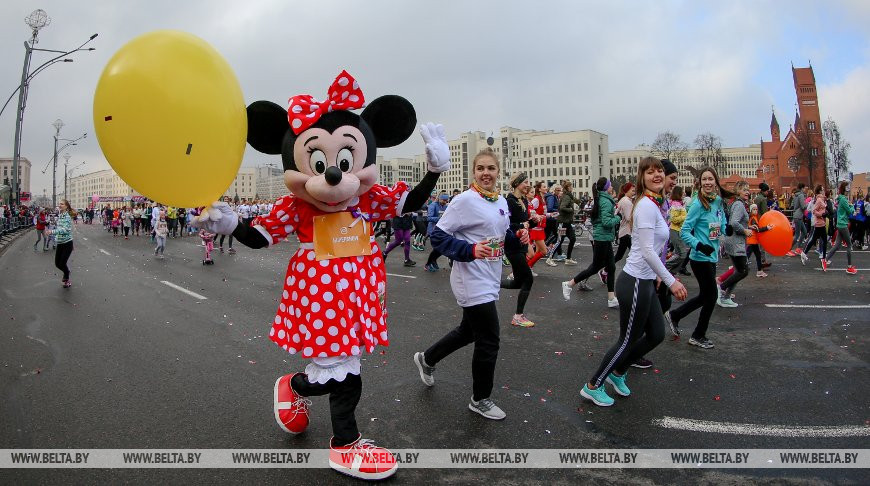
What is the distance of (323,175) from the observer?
2977mm

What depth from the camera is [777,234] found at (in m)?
7.45

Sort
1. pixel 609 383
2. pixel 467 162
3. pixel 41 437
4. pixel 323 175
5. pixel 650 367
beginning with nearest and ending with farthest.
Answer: pixel 323 175, pixel 41 437, pixel 609 383, pixel 650 367, pixel 467 162

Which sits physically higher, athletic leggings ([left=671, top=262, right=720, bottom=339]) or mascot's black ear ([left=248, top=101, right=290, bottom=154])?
mascot's black ear ([left=248, top=101, right=290, bottom=154])

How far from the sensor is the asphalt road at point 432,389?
10.9 feet

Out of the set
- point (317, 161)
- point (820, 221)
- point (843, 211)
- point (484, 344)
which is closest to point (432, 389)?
point (484, 344)

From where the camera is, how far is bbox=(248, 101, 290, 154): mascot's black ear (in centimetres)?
321

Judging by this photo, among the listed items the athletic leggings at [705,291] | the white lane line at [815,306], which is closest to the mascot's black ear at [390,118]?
the athletic leggings at [705,291]

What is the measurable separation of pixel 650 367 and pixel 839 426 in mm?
1503

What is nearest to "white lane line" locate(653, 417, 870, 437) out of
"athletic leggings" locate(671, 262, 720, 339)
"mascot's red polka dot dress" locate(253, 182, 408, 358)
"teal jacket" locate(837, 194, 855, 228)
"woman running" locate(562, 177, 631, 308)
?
"athletic leggings" locate(671, 262, 720, 339)

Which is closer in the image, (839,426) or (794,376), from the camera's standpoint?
(839,426)

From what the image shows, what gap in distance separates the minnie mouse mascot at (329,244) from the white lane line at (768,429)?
6.82 feet

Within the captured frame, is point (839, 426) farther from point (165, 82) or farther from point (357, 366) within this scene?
point (165, 82)

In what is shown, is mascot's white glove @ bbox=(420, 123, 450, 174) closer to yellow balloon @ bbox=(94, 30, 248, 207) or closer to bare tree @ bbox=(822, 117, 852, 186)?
yellow balloon @ bbox=(94, 30, 248, 207)

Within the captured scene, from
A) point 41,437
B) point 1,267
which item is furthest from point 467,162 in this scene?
point 41,437
